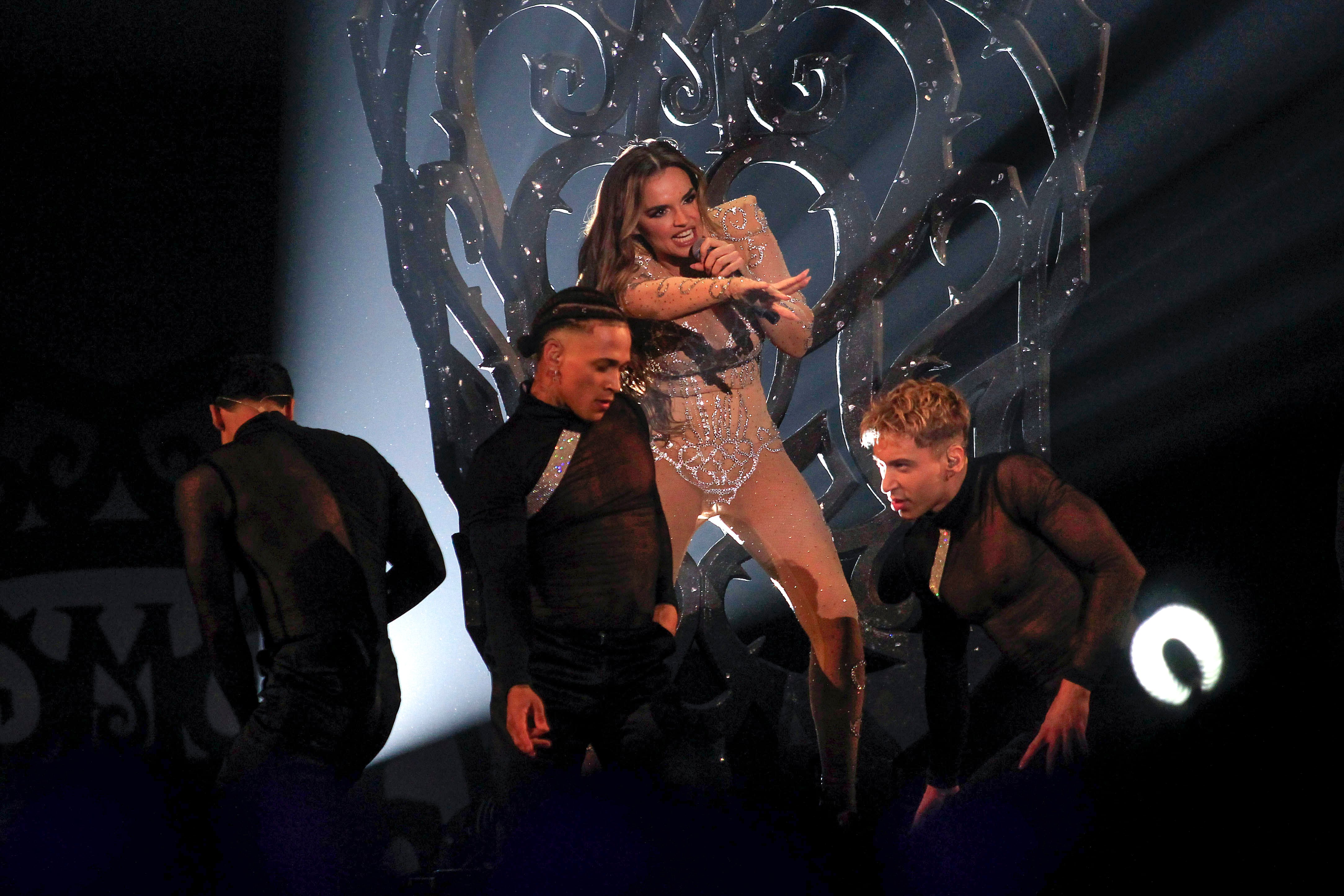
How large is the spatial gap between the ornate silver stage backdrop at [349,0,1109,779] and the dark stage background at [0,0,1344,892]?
10.9 inches

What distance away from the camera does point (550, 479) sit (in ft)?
8.52

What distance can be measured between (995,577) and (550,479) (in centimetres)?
115

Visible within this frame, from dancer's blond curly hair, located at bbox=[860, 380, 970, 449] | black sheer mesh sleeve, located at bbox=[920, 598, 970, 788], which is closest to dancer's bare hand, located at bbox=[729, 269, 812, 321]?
dancer's blond curly hair, located at bbox=[860, 380, 970, 449]

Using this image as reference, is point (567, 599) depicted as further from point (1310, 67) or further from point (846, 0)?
point (1310, 67)

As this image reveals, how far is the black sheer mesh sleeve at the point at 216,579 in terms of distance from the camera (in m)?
2.40

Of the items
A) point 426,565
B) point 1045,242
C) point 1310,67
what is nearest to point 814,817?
point 426,565

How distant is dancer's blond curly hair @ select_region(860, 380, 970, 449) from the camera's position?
9.53ft

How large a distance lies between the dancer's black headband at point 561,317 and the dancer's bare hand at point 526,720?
0.78 metres

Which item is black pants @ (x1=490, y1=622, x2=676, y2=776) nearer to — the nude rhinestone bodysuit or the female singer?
the female singer

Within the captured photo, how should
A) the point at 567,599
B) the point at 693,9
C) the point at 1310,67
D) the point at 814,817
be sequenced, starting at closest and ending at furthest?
the point at 567,599, the point at 814,817, the point at 693,9, the point at 1310,67

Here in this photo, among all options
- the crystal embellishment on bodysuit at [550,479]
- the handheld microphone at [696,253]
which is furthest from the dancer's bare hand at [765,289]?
the crystal embellishment on bodysuit at [550,479]

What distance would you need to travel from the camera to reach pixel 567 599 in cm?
257

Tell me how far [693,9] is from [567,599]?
1561mm

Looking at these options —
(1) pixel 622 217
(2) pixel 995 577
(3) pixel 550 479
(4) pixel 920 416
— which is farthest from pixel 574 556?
(2) pixel 995 577
